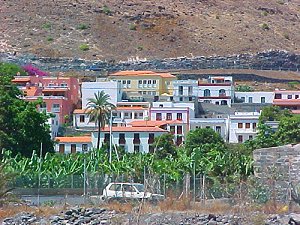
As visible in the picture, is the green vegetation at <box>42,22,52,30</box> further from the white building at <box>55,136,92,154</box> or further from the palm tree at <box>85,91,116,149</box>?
the white building at <box>55,136,92,154</box>

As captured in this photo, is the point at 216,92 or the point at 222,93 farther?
the point at 216,92

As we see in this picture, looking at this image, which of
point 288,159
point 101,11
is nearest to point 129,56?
point 101,11

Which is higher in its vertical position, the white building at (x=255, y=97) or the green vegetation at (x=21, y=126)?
the white building at (x=255, y=97)

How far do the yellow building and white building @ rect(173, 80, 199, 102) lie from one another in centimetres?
596

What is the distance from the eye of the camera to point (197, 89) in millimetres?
106375

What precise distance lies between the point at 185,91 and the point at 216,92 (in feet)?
18.5

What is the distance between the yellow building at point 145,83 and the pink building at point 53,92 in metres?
7.99

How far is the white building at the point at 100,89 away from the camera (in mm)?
100162

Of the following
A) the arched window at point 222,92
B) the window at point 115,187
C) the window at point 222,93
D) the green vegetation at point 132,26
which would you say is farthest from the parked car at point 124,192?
the green vegetation at point 132,26

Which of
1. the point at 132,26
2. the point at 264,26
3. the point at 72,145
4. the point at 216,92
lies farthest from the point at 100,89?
the point at 264,26

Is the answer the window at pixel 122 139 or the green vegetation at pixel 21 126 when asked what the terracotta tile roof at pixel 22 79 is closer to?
the window at pixel 122 139

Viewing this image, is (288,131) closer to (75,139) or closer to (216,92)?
(75,139)

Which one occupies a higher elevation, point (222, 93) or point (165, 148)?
point (222, 93)

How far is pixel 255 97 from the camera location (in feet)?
365
